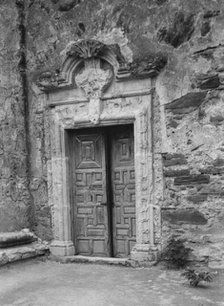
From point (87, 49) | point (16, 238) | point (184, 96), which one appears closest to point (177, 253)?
point (184, 96)

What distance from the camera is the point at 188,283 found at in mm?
4613

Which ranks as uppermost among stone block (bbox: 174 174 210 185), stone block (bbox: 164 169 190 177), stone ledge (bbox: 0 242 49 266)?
stone block (bbox: 164 169 190 177)

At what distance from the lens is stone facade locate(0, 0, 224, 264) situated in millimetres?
5031

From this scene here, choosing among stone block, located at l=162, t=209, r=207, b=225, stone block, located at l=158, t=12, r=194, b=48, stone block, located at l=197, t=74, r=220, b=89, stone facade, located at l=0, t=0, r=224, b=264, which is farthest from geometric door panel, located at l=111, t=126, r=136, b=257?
stone block, located at l=158, t=12, r=194, b=48

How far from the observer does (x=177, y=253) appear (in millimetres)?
5129

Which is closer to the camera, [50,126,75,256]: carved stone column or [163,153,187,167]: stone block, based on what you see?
[163,153,187,167]: stone block

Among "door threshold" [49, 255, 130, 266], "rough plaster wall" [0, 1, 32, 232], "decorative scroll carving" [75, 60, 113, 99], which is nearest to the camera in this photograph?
"door threshold" [49, 255, 130, 266]

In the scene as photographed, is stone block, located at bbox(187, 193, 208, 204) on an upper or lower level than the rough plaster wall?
lower

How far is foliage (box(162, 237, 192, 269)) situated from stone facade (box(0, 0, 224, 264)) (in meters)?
0.10

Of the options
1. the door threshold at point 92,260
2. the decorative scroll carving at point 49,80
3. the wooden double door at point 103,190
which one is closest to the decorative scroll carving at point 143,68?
the wooden double door at point 103,190

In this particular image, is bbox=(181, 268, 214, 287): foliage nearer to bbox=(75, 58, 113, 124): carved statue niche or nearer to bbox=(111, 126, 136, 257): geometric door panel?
bbox=(111, 126, 136, 257): geometric door panel

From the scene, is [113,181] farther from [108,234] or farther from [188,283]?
[188,283]

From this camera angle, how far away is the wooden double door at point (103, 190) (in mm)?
5727

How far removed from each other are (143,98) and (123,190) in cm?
123
